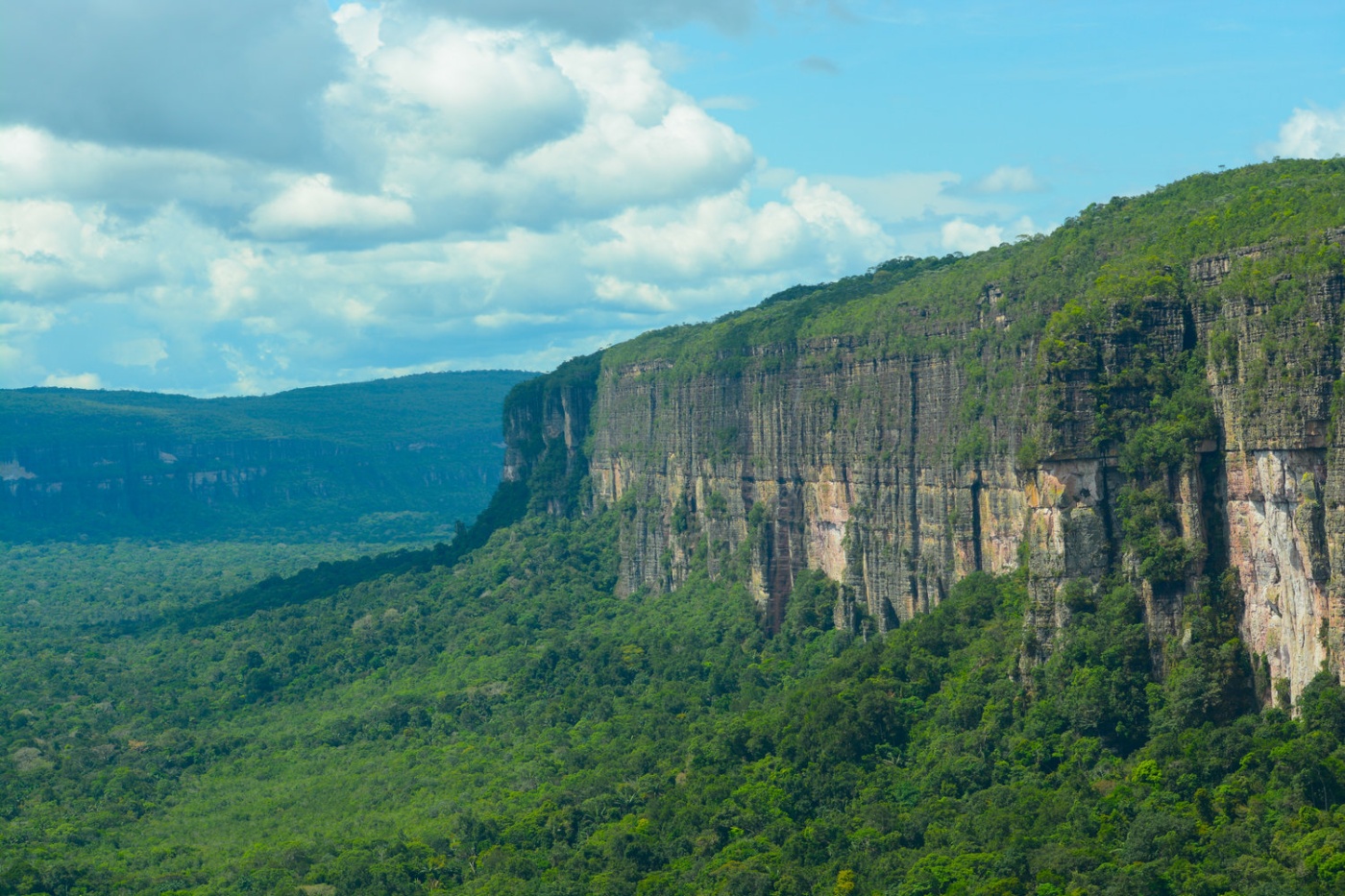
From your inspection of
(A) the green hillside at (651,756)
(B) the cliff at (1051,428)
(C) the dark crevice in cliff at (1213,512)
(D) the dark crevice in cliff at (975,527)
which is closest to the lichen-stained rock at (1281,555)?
(B) the cliff at (1051,428)

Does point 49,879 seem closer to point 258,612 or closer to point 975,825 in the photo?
point 975,825

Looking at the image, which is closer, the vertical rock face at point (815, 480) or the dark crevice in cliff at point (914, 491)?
the vertical rock face at point (815, 480)

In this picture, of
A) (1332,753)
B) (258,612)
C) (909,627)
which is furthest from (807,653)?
(258,612)

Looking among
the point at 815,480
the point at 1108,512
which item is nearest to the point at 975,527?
the point at 815,480

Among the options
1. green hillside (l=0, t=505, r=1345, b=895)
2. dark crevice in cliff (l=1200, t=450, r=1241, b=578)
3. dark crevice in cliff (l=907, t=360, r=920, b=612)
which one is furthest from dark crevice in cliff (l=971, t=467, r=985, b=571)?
dark crevice in cliff (l=1200, t=450, r=1241, b=578)

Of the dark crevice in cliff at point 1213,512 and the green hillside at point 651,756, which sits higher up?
the dark crevice in cliff at point 1213,512

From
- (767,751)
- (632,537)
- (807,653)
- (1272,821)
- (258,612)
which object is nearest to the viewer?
(1272,821)

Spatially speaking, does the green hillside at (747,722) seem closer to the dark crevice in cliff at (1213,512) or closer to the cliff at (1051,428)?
the cliff at (1051,428)

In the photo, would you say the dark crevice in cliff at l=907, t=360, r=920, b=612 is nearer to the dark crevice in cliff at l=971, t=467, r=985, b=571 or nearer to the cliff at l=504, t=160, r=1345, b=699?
the cliff at l=504, t=160, r=1345, b=699
